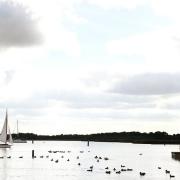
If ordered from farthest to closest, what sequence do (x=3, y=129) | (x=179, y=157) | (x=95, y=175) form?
(x=3, y=129) → (x=179, y=157) → (x=95, y=175)

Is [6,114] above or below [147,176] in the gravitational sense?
above

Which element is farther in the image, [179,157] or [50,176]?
[179,157]

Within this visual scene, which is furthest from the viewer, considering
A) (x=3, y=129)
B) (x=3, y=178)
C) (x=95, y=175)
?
(x=3, y=129)

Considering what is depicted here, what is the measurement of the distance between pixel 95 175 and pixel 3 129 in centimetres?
10144

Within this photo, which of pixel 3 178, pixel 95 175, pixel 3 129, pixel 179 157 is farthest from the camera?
pixel 3 129

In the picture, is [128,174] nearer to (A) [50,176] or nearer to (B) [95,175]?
(B) [95,175]

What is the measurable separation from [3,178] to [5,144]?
111042 millimetres

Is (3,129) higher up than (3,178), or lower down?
higher up

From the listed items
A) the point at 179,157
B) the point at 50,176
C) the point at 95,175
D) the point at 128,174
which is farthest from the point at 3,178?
the point at 179,157

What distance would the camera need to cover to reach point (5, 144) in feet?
655

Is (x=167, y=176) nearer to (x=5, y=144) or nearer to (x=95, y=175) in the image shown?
(x=95, y=175)

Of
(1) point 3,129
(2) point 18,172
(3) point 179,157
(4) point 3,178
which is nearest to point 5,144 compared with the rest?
(1) point 3,129

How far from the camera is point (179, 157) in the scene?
514 ft

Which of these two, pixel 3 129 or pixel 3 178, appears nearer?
pixel 3 178
